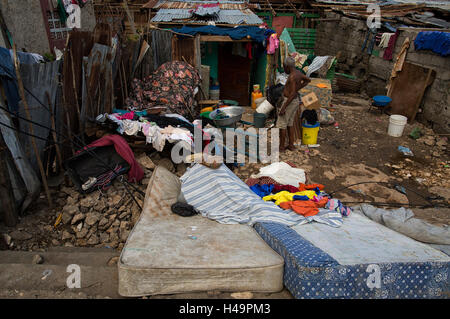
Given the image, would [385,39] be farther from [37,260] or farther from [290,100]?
[37,260]

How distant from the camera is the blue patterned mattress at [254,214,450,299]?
8.52ft

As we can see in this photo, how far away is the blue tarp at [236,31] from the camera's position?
29.7 feet

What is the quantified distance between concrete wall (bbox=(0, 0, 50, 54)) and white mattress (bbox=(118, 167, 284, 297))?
21.7 feet

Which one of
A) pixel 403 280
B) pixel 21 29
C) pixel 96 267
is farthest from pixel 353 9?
pixel 96 267

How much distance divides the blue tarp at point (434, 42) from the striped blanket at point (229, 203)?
23.2ft

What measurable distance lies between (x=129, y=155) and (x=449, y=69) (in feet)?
28.0

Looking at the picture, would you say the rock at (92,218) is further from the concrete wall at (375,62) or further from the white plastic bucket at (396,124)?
the concrete wall at (375,62)

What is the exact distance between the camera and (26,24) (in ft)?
24.3

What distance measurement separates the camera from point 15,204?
4.23m

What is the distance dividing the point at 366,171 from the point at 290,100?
7.71 ft

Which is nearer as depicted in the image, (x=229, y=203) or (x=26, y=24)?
(x=229, y=203)

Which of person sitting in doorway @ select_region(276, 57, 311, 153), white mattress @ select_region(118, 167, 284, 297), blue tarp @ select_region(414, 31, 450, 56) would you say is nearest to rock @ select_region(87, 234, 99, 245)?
white mattress @ select_region(118, 167, 284, 297)

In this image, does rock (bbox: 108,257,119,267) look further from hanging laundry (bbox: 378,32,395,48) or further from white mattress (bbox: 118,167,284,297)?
hanging laundry (bbox: 378,32,395,48)

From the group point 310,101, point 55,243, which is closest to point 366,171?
point 310,101
